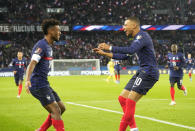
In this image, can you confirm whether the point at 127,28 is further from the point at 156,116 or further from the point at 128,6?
the point at 128,6

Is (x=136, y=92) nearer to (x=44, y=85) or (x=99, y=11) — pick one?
(x=44, y=85)

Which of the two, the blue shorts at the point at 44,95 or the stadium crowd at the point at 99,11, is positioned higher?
the stadium crowd at the point at 99,11

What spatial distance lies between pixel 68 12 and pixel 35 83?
53372 millimetres

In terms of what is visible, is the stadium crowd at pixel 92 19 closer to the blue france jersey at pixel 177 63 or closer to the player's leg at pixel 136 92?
the blue france jersey at pixel 177 63

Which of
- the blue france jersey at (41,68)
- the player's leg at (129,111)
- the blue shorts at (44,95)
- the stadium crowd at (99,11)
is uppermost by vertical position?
the stadium crowd at (99,11)

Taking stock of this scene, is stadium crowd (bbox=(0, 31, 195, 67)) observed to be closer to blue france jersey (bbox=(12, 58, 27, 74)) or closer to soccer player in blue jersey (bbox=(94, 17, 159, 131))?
blue france jersey (bbox=(12, 58, 27, 74))

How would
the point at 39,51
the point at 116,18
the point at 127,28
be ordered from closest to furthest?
the point at 39,51 < the point at 127,28 < the point at 116,18

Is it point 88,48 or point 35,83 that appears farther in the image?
point 88,48

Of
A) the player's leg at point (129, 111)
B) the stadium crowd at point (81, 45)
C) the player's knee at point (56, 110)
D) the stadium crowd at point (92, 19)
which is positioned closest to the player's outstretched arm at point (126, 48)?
the player's leg at point (129, 111)

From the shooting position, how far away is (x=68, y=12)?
59969 mm

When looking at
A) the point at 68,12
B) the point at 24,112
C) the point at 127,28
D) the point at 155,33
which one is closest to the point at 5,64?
the point at 68,12

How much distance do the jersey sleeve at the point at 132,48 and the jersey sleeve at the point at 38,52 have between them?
134cm

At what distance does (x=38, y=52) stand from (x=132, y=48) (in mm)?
1795

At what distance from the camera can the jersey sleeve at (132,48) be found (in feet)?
24.6
